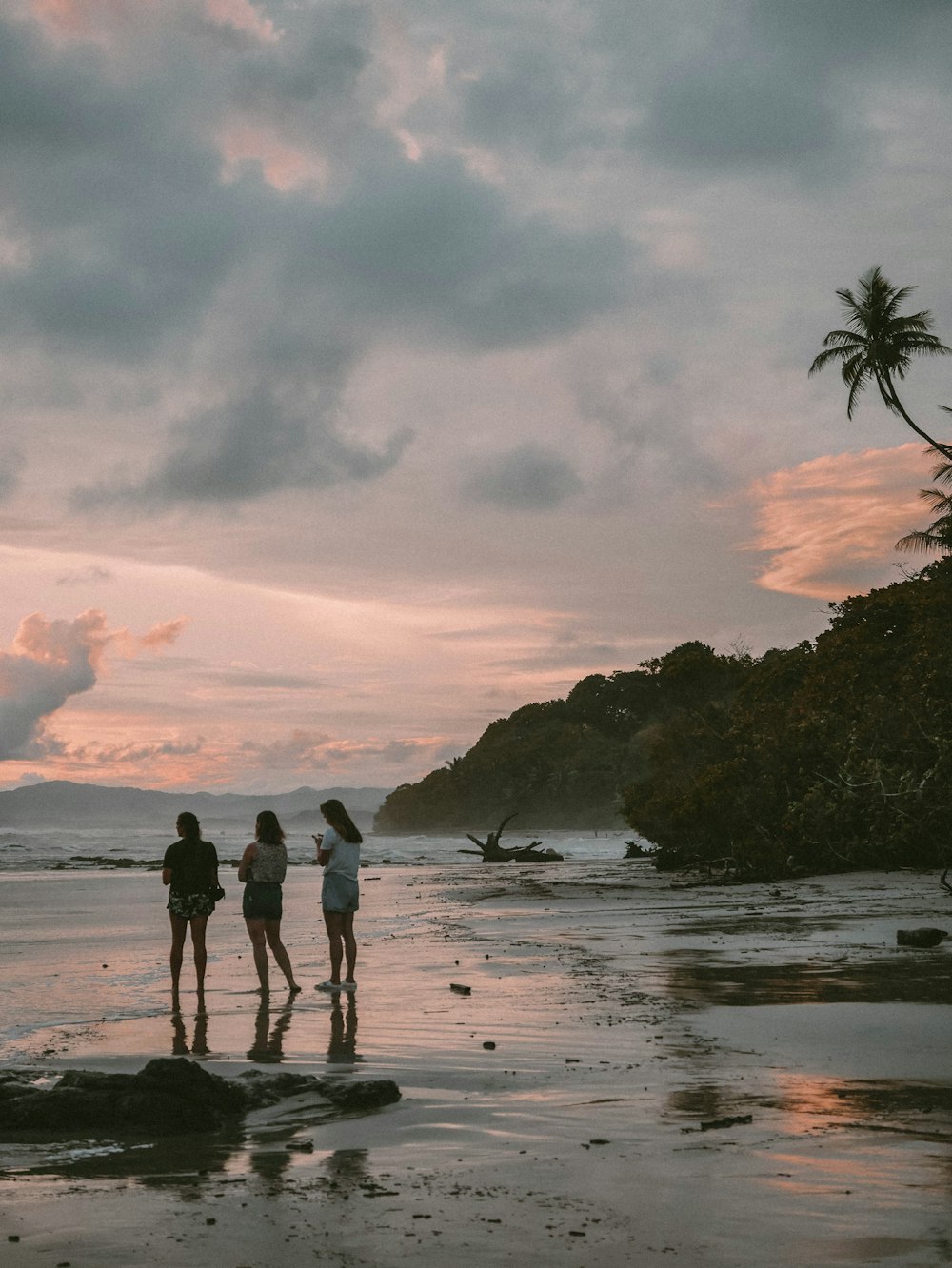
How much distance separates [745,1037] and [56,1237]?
552cm

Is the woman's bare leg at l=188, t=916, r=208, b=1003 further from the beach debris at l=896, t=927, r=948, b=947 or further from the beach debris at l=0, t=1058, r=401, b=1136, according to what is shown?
the beach debris at l=896, t=927, r=948, b=947

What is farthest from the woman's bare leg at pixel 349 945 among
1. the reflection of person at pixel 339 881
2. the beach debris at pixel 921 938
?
the beach debris at pixel 921 938

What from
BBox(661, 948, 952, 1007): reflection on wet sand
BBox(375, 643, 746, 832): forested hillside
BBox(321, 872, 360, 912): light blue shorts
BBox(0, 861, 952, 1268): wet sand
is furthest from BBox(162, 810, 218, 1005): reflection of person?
BBox(375, 643, 746, 832): forested hillside

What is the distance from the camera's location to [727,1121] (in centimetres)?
654

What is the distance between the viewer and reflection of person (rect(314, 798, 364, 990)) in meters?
→ 13.0

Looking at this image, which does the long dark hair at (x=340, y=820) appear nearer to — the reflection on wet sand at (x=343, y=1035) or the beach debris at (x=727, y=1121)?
the reflection on wet sand at (x=343, y=1035)

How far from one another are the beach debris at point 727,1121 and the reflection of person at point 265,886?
6889 millimetres

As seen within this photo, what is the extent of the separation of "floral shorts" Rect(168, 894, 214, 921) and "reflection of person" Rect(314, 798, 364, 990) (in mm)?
1159

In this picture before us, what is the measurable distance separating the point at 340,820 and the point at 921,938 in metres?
6.40

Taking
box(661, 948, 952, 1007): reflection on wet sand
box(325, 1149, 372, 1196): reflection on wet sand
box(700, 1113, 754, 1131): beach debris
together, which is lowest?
box(661, 948, 952, 1007): reflection on wet sand

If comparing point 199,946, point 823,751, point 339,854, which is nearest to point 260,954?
point 199,946

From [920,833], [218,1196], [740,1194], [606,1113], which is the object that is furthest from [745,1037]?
[920,833]

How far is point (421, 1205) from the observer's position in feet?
17.2

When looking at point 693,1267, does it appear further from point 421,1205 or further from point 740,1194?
point 421,1205
